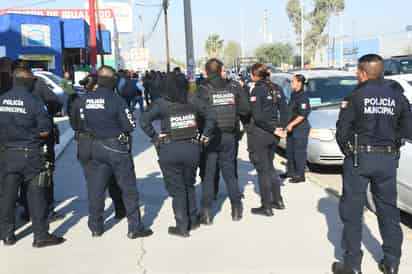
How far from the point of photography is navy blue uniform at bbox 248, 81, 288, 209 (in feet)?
20.2

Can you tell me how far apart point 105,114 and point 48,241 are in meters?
1.39

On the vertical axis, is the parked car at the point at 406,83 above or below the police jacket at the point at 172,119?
above

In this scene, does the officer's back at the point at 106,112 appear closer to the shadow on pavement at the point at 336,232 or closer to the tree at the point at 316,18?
the shadow on pavement at the point at 336,232

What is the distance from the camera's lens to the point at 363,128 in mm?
4109

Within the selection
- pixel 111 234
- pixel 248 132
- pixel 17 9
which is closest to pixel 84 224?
pixel 111 234

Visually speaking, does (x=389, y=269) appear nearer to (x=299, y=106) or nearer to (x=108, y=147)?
(x=108, y=147)

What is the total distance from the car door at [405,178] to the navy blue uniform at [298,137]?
7.99ft

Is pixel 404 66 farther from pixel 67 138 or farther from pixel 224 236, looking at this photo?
pixel 224 236

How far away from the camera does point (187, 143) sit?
545cm

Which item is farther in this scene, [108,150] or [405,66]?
[405,66]

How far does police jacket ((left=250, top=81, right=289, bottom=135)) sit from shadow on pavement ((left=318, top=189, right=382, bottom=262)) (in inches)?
46.6

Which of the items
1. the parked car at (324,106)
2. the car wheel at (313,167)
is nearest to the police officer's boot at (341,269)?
the parked car at (324,106)

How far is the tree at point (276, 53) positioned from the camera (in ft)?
259

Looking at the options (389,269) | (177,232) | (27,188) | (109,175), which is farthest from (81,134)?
(389,269)
